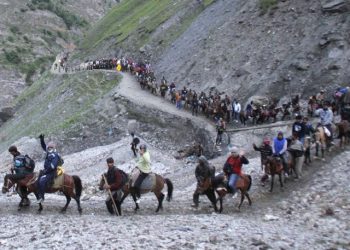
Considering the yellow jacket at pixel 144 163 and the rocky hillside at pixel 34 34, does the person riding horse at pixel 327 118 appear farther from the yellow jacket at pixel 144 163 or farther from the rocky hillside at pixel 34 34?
the rocky hillside at pixel 34 34

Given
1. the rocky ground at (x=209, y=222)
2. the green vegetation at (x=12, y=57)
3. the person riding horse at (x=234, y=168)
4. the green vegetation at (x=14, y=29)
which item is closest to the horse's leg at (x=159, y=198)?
the rocky ground at (x=209, y=222)

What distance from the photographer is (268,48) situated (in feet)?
159

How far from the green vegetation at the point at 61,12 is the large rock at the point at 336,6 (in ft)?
397

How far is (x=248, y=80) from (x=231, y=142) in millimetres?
9868

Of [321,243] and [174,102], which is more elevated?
[174,102]

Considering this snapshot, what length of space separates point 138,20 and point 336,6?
1985 inches

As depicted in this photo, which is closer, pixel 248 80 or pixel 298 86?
pixel 298 86

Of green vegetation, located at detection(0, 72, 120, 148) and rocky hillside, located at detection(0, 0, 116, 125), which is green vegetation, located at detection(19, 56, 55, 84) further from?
green vegetation, located at detection(0, 72, 120, 148)

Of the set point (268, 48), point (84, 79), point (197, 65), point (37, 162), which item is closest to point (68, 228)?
point (37, 162)

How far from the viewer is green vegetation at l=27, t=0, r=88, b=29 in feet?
521

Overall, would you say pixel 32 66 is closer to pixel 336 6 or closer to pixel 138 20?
pixel 138 20

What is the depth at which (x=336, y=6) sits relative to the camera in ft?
152

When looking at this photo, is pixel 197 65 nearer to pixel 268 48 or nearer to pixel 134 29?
pixel 268 48

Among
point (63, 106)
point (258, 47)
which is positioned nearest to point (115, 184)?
point (258, 47)
